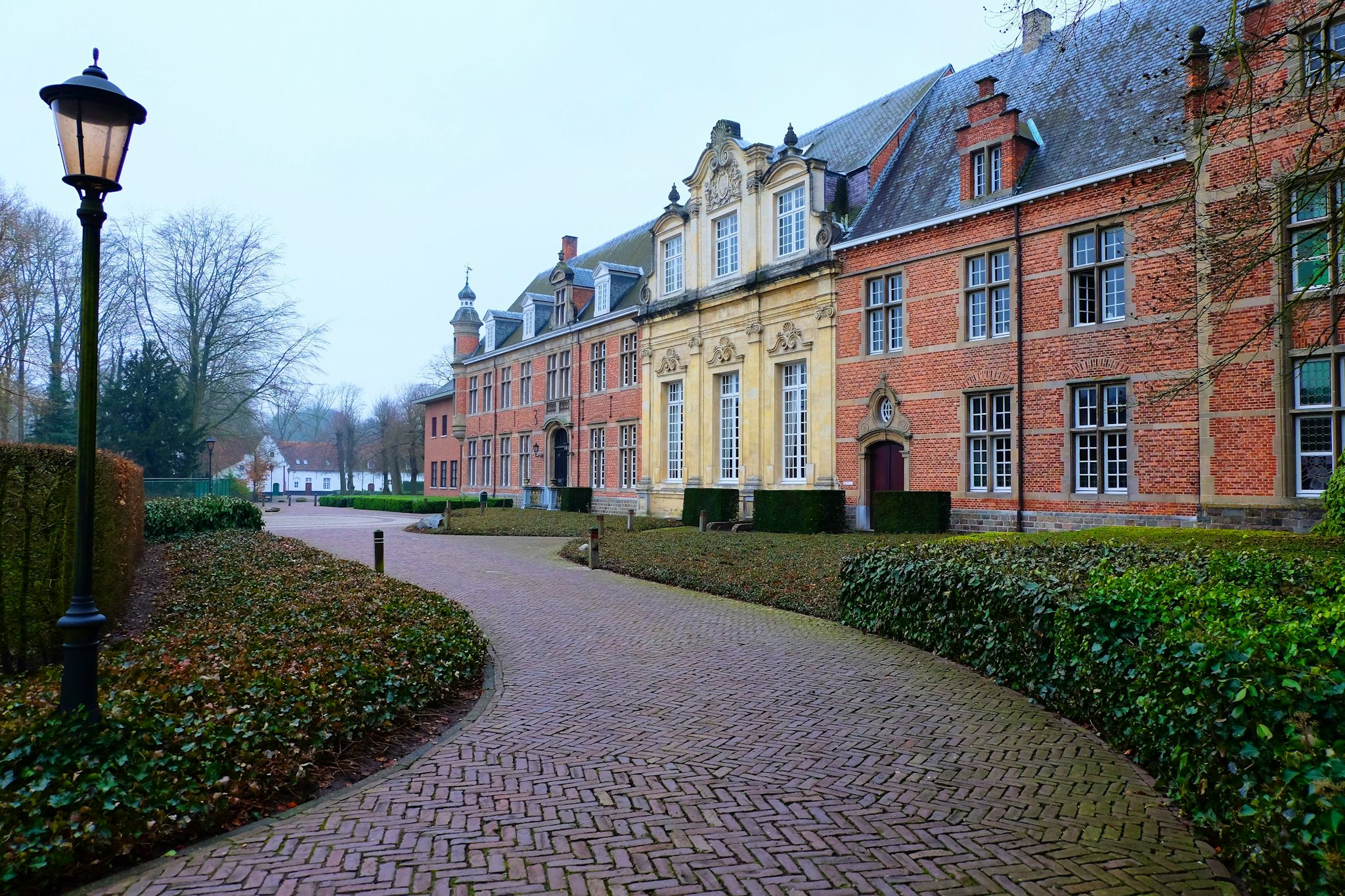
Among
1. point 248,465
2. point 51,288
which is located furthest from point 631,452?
point 248,465

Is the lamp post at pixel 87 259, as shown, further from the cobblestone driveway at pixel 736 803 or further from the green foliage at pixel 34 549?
the green foliage at pixel 34 549

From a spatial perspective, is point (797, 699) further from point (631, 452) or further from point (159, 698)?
point (631, 452)

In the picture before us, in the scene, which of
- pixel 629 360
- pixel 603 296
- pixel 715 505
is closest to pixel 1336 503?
pixel 715 505

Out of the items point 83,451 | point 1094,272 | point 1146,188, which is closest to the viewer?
point 83,451

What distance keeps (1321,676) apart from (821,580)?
353 inches

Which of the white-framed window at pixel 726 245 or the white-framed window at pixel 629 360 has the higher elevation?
the white-framed window at pixel 726 245

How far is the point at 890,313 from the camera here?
2138 centimetres

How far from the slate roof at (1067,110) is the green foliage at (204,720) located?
14500mm

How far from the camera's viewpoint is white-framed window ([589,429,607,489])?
3406 cm

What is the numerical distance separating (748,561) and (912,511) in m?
6.31

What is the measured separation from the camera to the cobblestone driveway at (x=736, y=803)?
3623 millimetres

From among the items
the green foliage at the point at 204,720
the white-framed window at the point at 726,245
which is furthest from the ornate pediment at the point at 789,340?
the green foliage at the point at 204,720

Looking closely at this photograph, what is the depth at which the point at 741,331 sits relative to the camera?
26.0 m

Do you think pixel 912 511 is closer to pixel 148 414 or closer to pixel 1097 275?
pixel 1097 275
